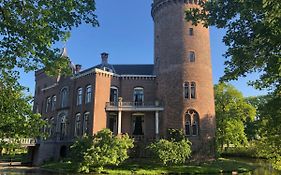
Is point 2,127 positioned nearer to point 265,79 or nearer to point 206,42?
point 265,79

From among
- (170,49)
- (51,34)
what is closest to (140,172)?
(170,49)

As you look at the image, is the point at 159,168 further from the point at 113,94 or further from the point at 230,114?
the point at 230,114

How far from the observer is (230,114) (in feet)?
128

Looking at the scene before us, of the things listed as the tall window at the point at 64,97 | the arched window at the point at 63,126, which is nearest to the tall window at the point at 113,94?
the tall window at the point at 64,97

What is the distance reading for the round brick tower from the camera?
2830 cm

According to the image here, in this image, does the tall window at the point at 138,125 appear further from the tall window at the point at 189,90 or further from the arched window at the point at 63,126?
the arched window at the point at 63,126

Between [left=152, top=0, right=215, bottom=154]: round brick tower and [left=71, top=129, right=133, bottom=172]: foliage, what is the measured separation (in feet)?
20.9

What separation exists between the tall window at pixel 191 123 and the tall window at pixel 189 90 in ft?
4.68

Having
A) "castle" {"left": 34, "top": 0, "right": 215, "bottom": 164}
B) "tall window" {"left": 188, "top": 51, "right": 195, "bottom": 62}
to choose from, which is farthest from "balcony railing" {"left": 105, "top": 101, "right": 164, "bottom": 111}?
"tall window" {"left": 188, "top": 51, "right": 195, "bottom": 62}

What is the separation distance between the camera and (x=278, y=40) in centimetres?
777

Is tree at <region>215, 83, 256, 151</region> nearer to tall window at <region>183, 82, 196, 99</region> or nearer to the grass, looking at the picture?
tall window at <region>183, 82, 196, 99</region>

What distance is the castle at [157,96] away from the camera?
93.4 feet

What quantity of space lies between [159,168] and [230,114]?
18648 mm

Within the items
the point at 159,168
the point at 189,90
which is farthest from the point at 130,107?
the point at 159,168
